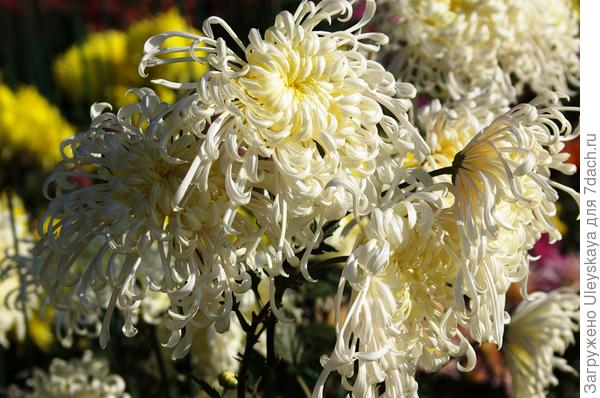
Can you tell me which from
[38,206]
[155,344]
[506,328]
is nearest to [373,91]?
[506,328]

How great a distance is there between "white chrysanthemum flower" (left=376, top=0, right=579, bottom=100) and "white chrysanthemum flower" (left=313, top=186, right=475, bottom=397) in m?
0.53

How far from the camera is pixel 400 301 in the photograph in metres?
0.71

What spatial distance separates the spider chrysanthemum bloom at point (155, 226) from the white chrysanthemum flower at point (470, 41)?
0.58 meters

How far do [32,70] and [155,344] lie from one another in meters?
1.84

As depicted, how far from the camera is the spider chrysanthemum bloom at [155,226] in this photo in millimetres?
686

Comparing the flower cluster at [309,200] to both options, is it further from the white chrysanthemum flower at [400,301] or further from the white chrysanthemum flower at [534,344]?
the white chrysanthemum flower at [534,344]

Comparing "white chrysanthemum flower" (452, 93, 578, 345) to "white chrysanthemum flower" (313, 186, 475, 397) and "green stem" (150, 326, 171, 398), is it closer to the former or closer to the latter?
"white chrysanthemum flower" (313, 186, 475, 397)

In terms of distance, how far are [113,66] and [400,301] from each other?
6.58 ft

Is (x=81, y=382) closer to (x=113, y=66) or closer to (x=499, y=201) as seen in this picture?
(x=499, y=201)

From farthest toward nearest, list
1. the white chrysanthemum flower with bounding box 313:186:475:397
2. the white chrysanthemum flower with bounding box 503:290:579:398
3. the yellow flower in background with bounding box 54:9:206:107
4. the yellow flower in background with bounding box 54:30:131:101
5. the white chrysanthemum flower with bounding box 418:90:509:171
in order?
the yellow flower in background with bounding box 54:30:131:101 < the yellow flower in background with bounding box 54:9:206:107 < the white chrysanthemum flower with bounding box 503:290:579:398 < the white chrysanthemum flower with bounding box 418:90:509:171 < the white chrysanthemum flower with bounding box 313:186:475:397

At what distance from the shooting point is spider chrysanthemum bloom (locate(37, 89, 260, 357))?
69 cm

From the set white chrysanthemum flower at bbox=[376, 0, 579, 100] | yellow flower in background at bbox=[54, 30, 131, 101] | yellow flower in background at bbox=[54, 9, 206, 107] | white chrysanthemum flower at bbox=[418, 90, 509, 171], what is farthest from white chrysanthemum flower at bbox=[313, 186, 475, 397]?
yellow flower in background at bbox=[54, 30, 131, 101]

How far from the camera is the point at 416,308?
72 cm

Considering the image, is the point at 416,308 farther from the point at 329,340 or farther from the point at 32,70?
the point at 32,70
